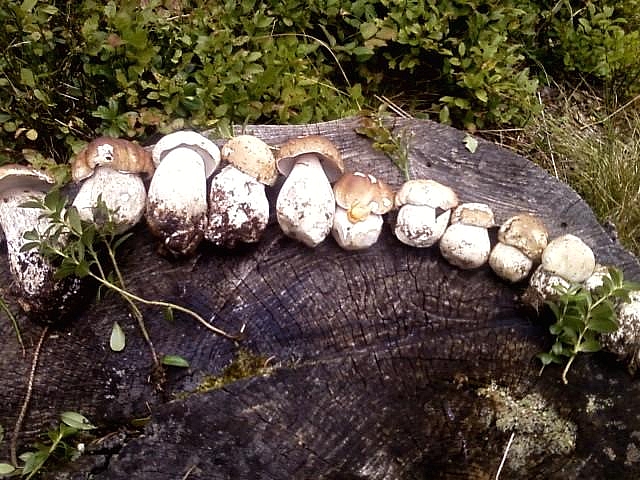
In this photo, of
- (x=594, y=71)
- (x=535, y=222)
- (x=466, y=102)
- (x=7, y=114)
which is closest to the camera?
(x=535, y=222)

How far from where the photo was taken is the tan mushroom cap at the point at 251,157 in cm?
236

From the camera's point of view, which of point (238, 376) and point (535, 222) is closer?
point (238, 376)

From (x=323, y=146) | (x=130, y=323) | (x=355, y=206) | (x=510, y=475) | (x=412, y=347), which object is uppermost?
(x=323, y=146)

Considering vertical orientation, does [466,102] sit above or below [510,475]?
above

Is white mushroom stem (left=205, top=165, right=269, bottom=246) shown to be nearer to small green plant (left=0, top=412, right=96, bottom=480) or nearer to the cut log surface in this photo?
the cut log surface

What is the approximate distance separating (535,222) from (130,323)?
1470 millimetres

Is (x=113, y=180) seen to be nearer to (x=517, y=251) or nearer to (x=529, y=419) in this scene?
(x=517, y=251)

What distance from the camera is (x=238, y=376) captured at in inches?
87.6

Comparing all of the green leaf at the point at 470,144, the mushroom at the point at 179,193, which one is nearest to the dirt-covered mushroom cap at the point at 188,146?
the mushroom at the point at 179,193

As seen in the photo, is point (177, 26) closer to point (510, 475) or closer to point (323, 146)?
point (323, 146)

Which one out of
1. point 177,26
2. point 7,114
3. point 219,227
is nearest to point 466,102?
point 177,26

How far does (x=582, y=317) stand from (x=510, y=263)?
0.96ft

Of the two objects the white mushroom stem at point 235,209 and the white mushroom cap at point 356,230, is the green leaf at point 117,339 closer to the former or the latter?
the white mushroom stem at point 235,209

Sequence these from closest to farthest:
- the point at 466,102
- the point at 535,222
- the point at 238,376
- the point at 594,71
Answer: the point at 238,376
the point at 535,222
the point at 466,102
the point at 594,71
